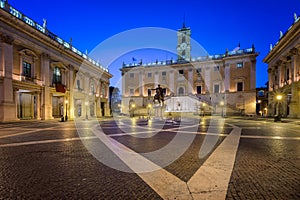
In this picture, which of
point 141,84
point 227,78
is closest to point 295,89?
point 227,78

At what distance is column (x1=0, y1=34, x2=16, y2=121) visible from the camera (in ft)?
55.8

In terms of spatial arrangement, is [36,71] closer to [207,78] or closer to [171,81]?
[171,81]

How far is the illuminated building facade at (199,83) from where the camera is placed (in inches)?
1698

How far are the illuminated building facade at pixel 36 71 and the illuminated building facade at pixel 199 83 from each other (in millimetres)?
21505

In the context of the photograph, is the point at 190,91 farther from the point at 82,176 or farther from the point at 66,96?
the point at 82,176

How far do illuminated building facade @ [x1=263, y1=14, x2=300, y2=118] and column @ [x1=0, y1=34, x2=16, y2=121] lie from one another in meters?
29.8

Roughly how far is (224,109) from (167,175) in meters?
42.1

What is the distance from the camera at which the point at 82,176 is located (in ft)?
12.7

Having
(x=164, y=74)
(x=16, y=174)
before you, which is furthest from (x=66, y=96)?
(x=164, y=74)

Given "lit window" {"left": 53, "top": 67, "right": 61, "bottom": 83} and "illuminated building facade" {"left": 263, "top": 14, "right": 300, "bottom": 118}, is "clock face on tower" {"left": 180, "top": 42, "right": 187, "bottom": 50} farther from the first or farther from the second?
"lit window" {"left": 53, "top": 67, "right": 61, "bottom": 83}

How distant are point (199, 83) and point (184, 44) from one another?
774 inches

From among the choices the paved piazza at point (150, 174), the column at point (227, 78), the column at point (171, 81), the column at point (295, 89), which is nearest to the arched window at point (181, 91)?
the column at point (171, 81)

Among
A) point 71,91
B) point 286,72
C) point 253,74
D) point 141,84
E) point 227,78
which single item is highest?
point 253,74

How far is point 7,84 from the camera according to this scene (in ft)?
57.2
